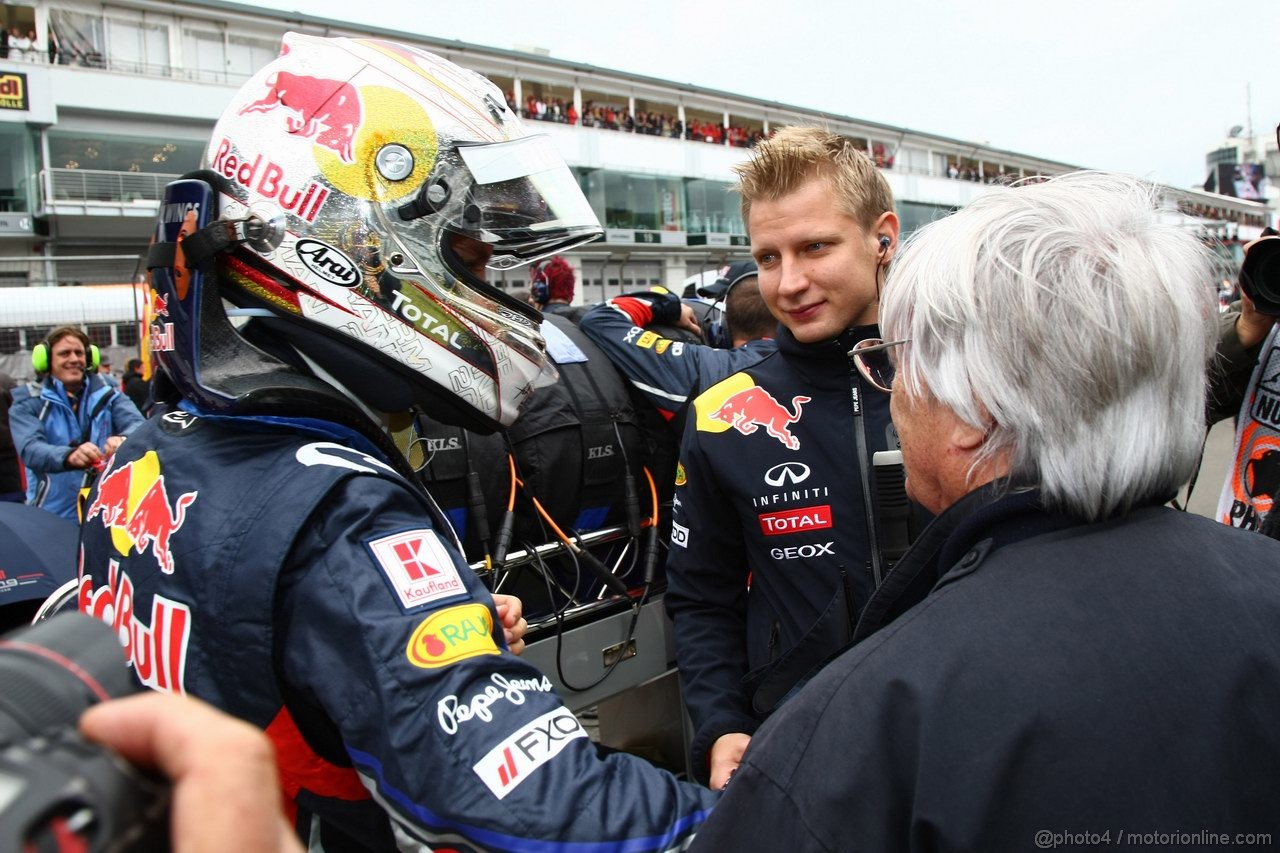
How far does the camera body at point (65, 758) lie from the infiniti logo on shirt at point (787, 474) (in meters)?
1.54

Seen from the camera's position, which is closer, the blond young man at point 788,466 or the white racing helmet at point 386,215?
the white racing helmet at point 386,215

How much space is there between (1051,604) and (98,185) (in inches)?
1043

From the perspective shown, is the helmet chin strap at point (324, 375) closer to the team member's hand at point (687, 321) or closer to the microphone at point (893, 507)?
the microphone at point (893, 507)

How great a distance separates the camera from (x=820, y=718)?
3.11 ft

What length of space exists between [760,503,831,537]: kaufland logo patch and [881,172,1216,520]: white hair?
31.1 inches

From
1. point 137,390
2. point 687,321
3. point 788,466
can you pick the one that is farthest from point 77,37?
point 788,466

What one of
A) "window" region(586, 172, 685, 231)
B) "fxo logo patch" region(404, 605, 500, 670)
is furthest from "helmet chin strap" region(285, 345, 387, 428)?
"window" region(586, 172, 685, 231)

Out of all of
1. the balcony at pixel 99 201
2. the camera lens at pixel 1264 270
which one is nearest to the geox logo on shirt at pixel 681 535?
the camera lens at pixel 1264 270

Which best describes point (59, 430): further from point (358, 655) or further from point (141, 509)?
point (358, 655)

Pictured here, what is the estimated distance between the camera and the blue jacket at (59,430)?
5.33m

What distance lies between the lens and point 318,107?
5.17ft

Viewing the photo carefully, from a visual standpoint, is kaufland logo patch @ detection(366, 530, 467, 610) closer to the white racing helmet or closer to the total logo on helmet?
the white racing helmet

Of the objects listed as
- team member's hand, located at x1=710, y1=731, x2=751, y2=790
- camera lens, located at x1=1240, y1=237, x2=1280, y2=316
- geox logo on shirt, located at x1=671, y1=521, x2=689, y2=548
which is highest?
camera lens, located at x1=1240, y1=237, x2=1280, y2=316

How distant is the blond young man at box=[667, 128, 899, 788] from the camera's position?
1851mm
